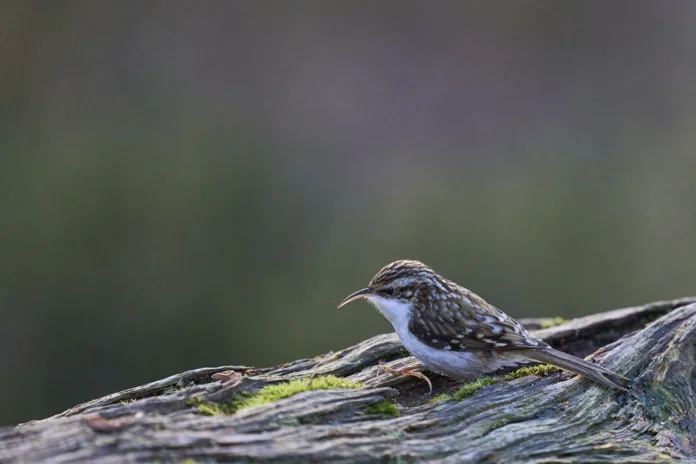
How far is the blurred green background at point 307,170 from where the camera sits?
28.0 feet

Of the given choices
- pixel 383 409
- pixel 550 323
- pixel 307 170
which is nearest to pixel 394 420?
pixel 383 409

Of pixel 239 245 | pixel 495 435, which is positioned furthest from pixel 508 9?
pixel 495 435

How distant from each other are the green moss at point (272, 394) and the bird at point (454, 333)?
0.52m

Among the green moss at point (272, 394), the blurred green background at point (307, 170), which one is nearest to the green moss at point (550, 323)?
the green moss at point (272, 394)

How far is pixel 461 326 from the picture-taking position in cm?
403

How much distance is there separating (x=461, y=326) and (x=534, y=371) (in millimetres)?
489

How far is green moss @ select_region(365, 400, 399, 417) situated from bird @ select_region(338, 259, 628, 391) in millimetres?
569

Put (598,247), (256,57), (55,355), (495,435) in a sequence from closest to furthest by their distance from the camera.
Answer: (495,435)
(55,355)
(598,247)
(256,57)

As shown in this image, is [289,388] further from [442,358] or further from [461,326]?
[461,326]

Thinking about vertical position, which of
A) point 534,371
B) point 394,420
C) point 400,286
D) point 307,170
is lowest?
point 534,371

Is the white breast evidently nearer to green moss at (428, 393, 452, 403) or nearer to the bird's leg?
the bird's leg

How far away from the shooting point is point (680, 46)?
46.2ft

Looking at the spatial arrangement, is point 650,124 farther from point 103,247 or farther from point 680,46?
point 103,247

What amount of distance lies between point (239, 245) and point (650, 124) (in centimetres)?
776
